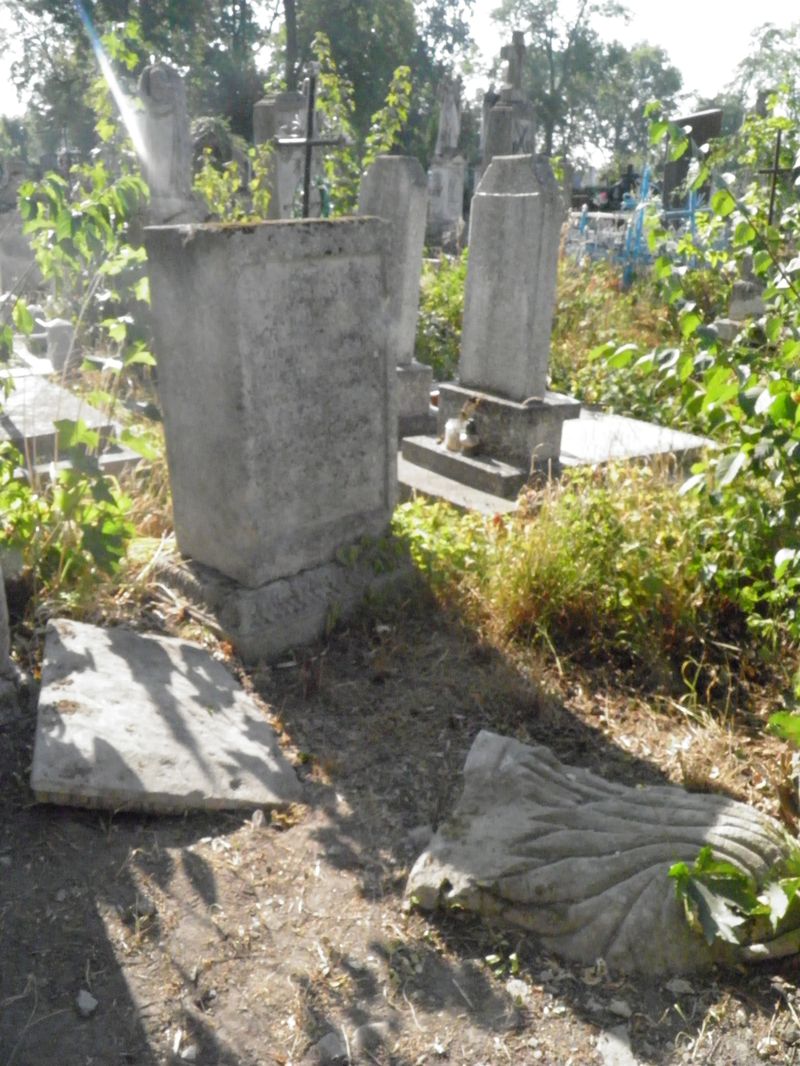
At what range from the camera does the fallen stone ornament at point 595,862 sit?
256 cm

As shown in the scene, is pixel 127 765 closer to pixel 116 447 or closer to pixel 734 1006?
pixel 734 1006

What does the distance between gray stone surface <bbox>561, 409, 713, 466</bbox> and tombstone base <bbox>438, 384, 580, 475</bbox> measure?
0.24 meters

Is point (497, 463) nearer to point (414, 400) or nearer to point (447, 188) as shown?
point (414, 400)

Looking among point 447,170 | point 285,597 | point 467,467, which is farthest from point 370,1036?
point 447,170

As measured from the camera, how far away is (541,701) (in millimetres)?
3711

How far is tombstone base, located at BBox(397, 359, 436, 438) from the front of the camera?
25.7 feet

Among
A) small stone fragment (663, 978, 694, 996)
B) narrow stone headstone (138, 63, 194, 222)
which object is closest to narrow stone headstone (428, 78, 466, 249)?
narrow stone headstone (138, 63, 194, 222)

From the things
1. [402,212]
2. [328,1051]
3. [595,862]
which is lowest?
[328,1051]

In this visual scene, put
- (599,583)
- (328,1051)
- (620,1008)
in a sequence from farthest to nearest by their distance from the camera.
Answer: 1. (599,583)
2. (620,1008)
3. (328,1051)

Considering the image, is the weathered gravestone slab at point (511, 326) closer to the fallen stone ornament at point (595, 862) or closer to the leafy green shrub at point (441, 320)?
the leafy green shrub at point (441, 320)

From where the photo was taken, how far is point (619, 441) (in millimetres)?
6898

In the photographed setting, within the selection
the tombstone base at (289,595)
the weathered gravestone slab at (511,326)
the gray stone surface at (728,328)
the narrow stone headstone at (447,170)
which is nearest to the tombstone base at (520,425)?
the weathered gravestone slab at (511,326)

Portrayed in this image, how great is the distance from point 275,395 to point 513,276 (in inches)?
118

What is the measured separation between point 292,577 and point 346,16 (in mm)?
36175
